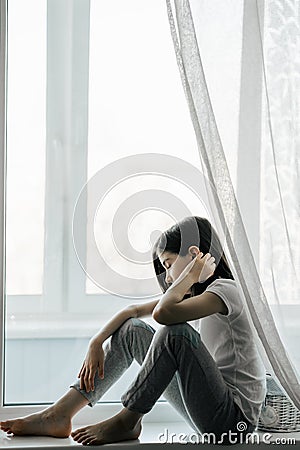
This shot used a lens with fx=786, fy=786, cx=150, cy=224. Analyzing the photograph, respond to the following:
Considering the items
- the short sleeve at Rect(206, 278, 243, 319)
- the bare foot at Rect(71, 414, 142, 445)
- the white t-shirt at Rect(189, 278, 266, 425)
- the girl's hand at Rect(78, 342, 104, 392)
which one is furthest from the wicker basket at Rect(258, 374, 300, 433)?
the girl's hand at Rect(78, 342, 104, 392)

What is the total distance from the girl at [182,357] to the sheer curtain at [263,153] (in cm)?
10

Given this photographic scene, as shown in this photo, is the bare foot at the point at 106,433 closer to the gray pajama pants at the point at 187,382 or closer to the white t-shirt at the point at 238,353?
the gray pajama pants at the point at 187,382

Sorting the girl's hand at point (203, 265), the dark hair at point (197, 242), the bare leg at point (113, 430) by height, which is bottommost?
the bare leg at point (113, 430)

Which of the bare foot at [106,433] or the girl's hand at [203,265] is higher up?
the girl's hand at [203,265]

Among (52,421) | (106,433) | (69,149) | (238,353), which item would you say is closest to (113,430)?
(106,433)

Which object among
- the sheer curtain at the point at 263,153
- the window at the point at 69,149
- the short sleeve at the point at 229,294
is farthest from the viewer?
the window at the point at 69,149

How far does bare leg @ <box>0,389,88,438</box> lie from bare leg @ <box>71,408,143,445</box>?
5cm

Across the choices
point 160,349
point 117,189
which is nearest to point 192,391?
point 160,349

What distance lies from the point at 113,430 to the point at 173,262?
0.50 m

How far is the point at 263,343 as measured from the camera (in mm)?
2145

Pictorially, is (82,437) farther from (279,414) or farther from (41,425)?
(279,414)

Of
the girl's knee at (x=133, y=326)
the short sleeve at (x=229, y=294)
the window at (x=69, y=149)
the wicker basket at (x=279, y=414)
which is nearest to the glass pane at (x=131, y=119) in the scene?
the window at (x=69, y=149)

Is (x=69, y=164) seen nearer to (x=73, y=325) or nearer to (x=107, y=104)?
(x=107, y=104)

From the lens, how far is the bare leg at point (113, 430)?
7.12 feet
